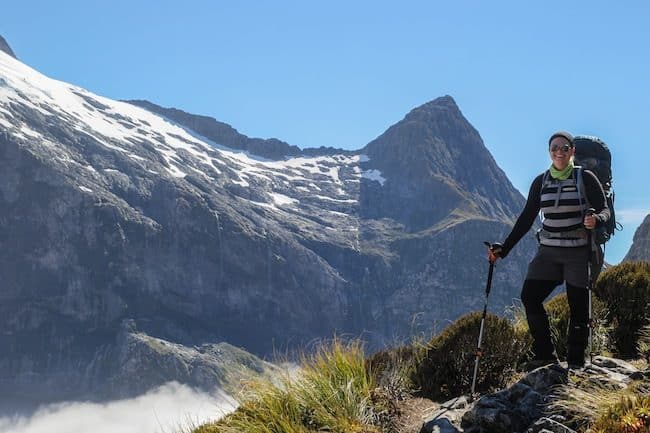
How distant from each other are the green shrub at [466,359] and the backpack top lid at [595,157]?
266 cm

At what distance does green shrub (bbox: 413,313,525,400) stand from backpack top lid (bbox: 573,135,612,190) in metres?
2.66

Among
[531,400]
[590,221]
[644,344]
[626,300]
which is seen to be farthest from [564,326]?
[531,400]

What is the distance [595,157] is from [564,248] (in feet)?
7.64

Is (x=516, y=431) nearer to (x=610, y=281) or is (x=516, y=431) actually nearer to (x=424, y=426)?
(x=424, y=426)

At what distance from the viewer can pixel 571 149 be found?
7.89 metres

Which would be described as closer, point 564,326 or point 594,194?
point 594,194

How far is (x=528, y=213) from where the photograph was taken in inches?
332

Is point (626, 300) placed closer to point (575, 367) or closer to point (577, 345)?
point (577, 345)

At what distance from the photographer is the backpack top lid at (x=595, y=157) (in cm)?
921

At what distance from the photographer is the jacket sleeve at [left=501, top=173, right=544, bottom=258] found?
8.30 metres

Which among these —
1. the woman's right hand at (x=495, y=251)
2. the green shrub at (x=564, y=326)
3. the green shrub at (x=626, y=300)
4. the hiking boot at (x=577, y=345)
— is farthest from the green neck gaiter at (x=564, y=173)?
the green shrub at (x=626, y=300)

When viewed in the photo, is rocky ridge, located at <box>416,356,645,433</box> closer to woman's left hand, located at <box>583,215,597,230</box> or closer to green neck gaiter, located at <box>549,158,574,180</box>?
woman's left hand, located at <box>583,215,597,230</box>

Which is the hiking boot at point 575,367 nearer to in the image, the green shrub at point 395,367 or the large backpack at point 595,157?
the green shrub at point 395,367

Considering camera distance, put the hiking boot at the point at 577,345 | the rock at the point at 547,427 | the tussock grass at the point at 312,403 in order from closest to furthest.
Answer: the rock at the point at 547,427 < the tussock grass at the point at 312,403 < the hiking boot at the point at 577,345
